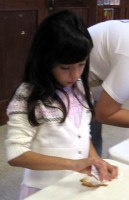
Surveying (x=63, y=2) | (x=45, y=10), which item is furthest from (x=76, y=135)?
(x=63, y=2)

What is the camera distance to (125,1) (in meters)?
3.85

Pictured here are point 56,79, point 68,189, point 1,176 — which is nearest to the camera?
point 68,189

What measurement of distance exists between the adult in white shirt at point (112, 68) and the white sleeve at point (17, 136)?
0.35 meters

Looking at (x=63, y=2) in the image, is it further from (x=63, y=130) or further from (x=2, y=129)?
(x=63, y=130)

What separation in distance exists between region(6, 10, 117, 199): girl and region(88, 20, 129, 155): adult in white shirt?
15 cm

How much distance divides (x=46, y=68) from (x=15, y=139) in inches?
8.3

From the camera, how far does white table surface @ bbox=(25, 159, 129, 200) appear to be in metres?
0.88

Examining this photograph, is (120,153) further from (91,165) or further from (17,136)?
(17,136)

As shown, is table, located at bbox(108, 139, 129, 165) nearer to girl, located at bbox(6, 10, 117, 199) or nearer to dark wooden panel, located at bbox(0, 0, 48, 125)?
girl, located at bbox(6, 10, 117, 199)

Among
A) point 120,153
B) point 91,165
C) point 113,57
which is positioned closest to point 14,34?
point 113,57

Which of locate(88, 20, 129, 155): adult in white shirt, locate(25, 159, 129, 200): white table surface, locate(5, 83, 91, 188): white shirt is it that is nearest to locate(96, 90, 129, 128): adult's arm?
locate(88, 20, 129, 155): adult in white shirt

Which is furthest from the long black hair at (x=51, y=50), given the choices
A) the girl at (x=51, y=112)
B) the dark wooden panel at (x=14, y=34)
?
the dark wooden panel at (x=14, y=34)

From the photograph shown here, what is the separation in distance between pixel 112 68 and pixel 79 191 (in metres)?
0.47

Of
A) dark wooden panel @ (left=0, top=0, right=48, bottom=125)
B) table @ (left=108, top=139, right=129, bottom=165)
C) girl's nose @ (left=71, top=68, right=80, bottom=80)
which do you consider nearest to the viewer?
girl's nose @ (left=71, top=68, right=80, bottom=80)
